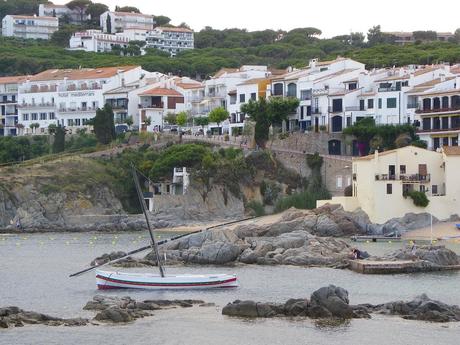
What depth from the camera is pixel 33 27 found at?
176375 millimetres

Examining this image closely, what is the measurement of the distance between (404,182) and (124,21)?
110 m

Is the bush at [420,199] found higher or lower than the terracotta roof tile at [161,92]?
lower

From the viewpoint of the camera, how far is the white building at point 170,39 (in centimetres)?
17227

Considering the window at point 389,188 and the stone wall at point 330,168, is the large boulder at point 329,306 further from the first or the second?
the stone wall at point 330,168

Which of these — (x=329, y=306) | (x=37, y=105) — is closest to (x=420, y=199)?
(x=329, y=306)

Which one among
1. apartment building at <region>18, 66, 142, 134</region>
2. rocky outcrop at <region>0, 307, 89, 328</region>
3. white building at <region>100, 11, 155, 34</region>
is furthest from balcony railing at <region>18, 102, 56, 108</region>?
rocky outcrop at <region>0, 307, 89, 328</region>

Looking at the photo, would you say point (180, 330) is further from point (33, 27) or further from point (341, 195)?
point (33, 27)

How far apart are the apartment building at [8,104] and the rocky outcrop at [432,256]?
66.8 m

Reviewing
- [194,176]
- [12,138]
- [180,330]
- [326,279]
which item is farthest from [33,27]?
[180,330]

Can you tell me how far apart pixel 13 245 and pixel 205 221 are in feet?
49.9

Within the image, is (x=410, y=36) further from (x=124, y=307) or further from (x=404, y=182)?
(x=124, y=307)

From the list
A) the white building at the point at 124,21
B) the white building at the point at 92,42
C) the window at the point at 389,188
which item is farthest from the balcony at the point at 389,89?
the white building at the point at 124,21

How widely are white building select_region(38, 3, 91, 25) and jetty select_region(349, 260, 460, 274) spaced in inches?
5399

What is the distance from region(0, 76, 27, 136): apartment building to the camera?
121m
